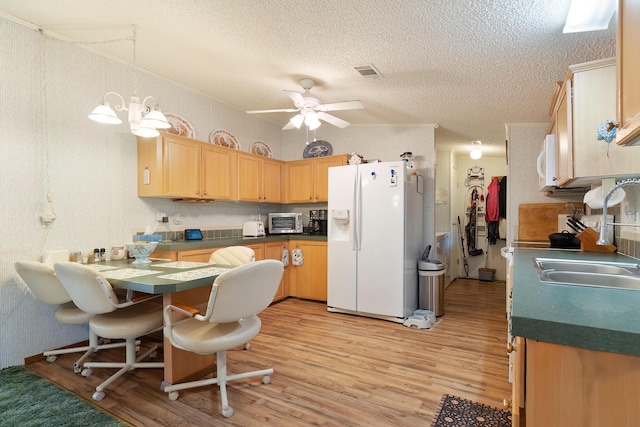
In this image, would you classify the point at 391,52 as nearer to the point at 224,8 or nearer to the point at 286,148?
the point at 224,8

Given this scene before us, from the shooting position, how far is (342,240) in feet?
13.0

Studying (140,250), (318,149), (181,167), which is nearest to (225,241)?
(181,167)

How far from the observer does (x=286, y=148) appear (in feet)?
17.5

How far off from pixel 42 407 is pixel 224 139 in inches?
125

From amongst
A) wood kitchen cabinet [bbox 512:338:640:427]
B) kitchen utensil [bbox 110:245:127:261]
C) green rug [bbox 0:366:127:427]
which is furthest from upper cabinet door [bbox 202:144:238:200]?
wood kitchen cabinet [bbox 512:338:640:427]

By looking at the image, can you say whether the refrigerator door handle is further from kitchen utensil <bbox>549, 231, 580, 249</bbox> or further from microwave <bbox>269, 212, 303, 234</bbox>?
kitchen utensil <bbox>549, 231, 580, 249</bbox>

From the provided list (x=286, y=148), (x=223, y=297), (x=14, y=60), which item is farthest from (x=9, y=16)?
(x=286, y=148)

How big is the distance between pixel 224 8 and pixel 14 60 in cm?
Answer: 175

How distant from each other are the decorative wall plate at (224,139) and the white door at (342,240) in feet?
4.59

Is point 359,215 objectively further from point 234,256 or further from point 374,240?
point 234,256

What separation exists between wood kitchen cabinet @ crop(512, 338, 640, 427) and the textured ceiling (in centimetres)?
194

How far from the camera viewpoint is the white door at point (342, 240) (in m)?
3.87

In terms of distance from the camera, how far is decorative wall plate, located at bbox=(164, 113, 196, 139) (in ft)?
11.8

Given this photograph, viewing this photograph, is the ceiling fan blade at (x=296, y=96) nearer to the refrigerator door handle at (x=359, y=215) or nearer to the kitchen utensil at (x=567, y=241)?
the refrigerator door handle at (x=359, y=215)
